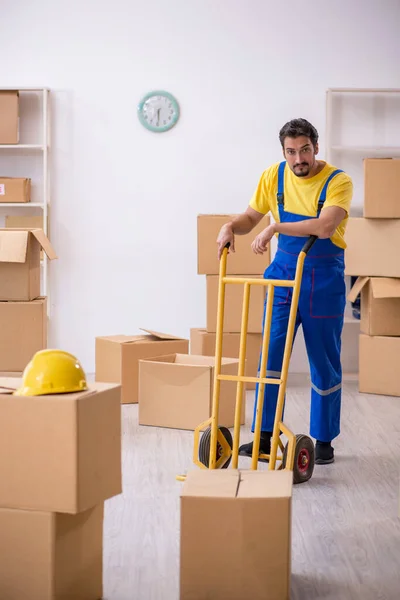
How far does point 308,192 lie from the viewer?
10.3 ft

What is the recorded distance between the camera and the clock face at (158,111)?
5730mm

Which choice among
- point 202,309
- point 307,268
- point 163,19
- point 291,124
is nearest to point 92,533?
point 307,268

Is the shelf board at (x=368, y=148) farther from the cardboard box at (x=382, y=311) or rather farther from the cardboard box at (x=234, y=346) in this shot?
the cardboard box at (x=234, y=346)

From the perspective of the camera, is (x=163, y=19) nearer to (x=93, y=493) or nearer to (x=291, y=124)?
(x=291, y=124)

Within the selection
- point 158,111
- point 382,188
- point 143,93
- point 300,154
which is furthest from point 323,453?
point 143,93

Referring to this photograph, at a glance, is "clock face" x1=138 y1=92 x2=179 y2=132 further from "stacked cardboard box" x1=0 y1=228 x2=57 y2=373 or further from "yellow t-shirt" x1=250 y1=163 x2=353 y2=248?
"yellow t-shirt" x1=250 y1=163 x2=353 y2=248

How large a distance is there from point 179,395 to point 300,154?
4.73 feet

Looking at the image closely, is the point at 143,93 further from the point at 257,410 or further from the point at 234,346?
the point at 257,410

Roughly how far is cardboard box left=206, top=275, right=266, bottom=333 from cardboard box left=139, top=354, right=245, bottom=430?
0.91 m

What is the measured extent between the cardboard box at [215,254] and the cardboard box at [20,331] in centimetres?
98

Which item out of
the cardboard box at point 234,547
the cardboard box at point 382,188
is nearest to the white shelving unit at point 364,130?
the cardboard box at point 382,188

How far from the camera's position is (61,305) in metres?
5.84

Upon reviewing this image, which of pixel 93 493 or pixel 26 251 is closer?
pixel 93 493

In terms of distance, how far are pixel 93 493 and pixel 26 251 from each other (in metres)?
2.77
